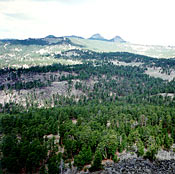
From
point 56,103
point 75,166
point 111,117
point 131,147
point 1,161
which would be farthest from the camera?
point 56,103

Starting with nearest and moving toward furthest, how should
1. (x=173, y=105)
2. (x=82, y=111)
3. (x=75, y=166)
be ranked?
(x=75, y=166)
(x=82, y=111)
(x=173, y=105)

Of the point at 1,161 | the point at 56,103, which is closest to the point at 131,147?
the point at 1,161

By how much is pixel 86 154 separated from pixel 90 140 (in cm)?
825

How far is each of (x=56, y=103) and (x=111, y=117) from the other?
277ft

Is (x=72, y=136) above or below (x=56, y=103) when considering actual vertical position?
above

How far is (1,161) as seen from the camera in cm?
5653

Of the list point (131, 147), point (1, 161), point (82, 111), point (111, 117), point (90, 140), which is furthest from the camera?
point (82, 111)

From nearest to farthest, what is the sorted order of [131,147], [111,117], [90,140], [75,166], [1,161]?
[1,161], [75,166], [90,140], [131,147], [111,117]

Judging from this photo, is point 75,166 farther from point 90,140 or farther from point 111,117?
point 111,117

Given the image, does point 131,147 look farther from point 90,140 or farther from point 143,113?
point 143,113

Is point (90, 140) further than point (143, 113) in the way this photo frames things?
No

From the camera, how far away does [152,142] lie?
76.5 m

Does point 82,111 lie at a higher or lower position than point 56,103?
higher

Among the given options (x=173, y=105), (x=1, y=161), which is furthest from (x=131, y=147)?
(x=173, y=105)
